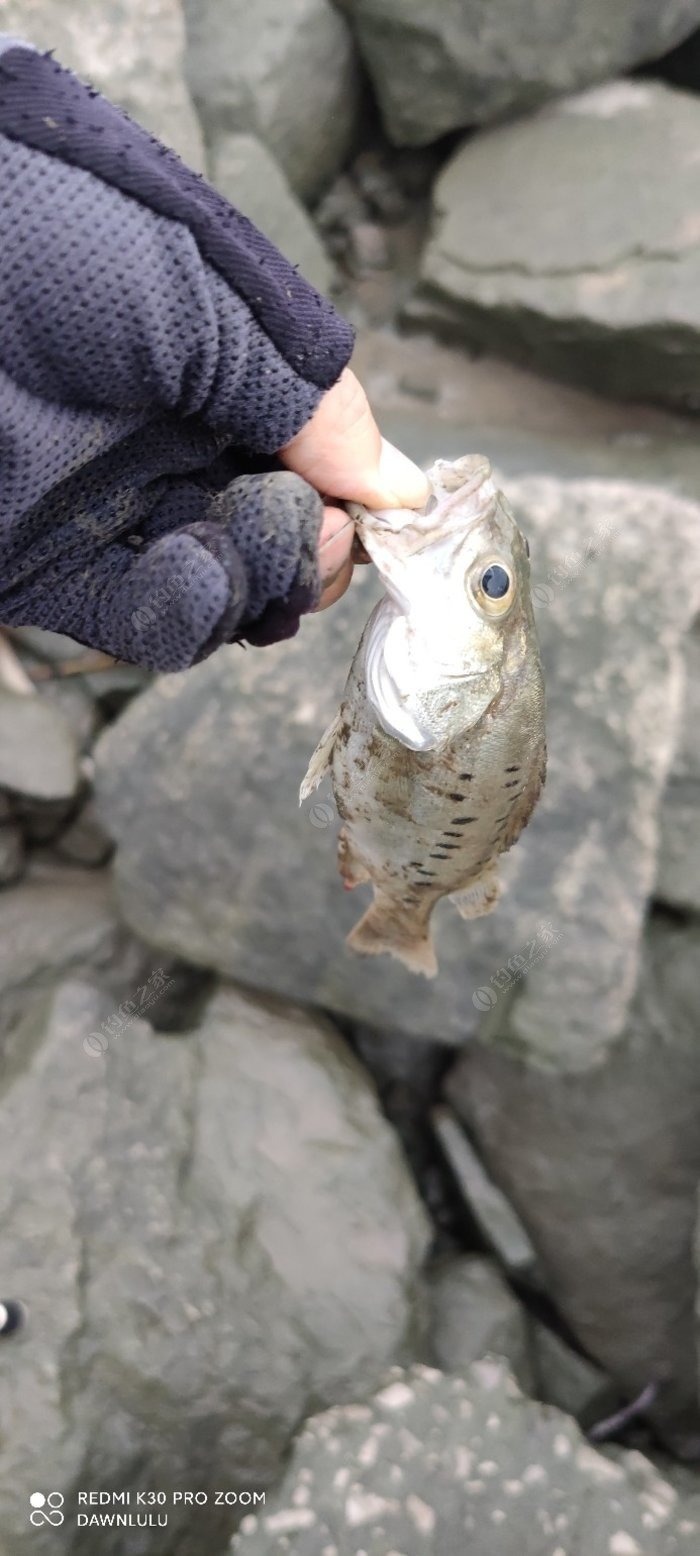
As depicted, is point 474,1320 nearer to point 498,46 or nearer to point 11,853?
point 11,853

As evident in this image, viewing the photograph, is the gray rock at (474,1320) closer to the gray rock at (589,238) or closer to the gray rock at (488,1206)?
the gray rock at (488,1206)

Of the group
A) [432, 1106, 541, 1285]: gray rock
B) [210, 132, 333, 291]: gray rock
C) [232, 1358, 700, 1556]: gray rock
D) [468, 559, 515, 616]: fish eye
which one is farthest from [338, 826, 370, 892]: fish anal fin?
[210, 132, 333, 291]: gray rock

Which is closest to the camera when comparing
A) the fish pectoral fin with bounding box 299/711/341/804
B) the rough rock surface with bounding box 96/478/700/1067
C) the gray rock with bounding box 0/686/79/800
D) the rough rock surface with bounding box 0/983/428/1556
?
the fish pectoral fin with bounding box 299/711/341/804

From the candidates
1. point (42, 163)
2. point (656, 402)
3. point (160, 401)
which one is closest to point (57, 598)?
point (160, 401)

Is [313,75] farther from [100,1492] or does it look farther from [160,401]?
[100,1492]

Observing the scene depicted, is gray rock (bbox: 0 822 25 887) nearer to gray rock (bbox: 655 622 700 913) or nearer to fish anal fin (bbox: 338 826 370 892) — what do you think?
fish anal fin (bbox: 338 826 370 892)

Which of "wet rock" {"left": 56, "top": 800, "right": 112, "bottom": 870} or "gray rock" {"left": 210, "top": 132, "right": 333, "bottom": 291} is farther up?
"gray rock" {"left": 210, "top": 132, "right": 333, "bottom": 291}
